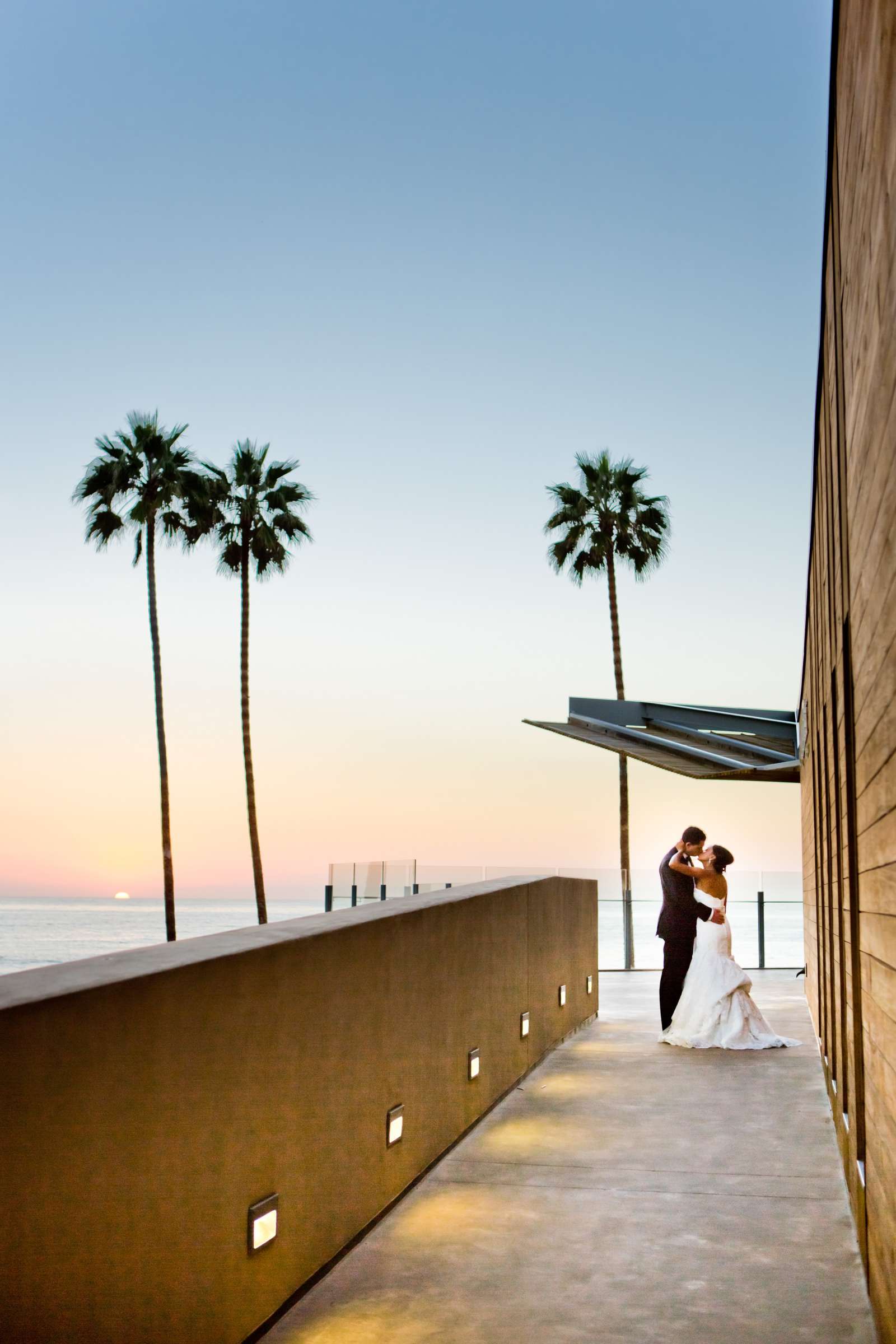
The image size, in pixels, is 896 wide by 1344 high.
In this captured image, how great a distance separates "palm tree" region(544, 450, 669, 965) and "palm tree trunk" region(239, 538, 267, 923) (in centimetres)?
771

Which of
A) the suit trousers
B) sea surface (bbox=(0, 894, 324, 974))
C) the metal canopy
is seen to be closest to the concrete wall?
the suit trousers

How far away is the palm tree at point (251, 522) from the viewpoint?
94.3ft

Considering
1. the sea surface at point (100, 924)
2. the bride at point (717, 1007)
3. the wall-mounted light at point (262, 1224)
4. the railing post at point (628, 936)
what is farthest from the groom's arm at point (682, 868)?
the sea surface at point (100, 924)

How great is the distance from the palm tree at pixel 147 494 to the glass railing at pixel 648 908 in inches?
425

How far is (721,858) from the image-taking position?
10.8 metres

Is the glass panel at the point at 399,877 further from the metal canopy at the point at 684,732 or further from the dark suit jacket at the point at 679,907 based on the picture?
the dark suit jacket at the point at 679,907

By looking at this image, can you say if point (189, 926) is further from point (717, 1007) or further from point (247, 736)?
point (717, 1007)

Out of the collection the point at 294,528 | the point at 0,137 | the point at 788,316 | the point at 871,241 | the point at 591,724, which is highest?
the point at 0,137

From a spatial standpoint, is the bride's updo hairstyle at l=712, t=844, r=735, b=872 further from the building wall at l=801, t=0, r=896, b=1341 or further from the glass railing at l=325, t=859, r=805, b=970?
the glass railing at l=325, t=859, r=805, b=970

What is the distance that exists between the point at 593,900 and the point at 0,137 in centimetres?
2379

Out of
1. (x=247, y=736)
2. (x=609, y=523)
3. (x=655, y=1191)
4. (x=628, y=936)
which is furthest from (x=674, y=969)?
(x=609, y=523)

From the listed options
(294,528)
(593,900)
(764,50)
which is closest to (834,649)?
(593,900)

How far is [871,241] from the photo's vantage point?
10.0 ft

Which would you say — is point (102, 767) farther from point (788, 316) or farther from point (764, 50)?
point (764, 50)
